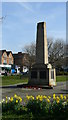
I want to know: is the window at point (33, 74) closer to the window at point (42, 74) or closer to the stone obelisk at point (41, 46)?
the window at point (42, 74)

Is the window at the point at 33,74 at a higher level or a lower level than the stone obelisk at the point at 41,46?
lower

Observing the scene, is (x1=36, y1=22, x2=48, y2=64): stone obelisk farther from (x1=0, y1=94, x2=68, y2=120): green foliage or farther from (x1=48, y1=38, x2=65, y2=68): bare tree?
(x1=48, y1=38, x2=65, y2=68): bare tree

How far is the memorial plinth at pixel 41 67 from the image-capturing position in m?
17.3

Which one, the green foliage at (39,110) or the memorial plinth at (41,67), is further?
the memorial plinth at (41,67)

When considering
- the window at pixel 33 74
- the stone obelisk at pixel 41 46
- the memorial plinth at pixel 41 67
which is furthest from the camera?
the window at pixel 33 74

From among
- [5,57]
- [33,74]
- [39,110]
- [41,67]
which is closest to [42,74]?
[41,67]

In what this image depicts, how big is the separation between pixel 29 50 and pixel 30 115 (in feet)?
200

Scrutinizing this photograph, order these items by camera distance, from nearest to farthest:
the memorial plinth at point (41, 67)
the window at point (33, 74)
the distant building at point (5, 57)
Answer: the memorial plinth at point (41, 67), the window at point (33, 74), the distant building at point (5, 57)

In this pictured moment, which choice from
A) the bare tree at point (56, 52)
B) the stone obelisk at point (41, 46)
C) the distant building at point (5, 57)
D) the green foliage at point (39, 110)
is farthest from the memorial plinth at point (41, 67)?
the distant building at point (5, 57)

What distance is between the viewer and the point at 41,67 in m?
17.5

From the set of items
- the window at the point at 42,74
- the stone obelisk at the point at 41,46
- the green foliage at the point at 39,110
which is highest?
the stone obelisk at the point at 41,46

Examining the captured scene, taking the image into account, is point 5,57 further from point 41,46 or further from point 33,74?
point 41,46

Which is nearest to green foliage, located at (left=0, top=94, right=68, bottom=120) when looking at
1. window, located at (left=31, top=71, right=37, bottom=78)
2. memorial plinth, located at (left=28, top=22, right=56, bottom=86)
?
memorial plinth, located at (left=28, top=22, right=56, bottom=86)

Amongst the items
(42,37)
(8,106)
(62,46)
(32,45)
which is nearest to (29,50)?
(32,45)
